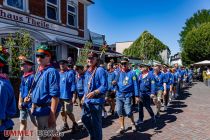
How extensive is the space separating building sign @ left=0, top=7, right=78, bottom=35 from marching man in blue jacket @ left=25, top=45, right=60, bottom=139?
9403 millimetres

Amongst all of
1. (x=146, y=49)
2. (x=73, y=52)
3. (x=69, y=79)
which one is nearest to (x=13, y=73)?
(x=69, y=79)

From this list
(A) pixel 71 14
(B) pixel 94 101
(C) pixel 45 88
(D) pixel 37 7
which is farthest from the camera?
(A) pixel 71 14

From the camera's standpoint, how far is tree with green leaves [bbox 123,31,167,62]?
4457 centimetres

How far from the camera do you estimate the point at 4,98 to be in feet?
10.5

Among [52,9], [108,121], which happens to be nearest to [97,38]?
[52,9]

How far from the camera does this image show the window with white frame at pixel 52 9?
1644cm

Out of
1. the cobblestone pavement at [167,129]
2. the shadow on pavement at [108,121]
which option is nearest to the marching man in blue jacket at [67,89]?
the cobblestone pavement at [167,129]

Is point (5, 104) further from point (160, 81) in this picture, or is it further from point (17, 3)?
point (17, 3)

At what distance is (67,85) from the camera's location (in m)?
7.07

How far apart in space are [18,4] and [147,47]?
34271 millimetres

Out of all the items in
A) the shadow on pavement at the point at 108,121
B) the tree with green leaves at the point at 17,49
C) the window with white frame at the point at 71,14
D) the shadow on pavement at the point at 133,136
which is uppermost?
the window with white frame at the point at 71,14

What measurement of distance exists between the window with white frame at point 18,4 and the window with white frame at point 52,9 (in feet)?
6.85

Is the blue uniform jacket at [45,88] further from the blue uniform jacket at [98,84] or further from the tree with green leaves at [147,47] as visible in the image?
the tree with green leaves at [147,47]

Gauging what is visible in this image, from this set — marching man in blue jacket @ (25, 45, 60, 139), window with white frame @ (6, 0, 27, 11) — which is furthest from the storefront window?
marching man in blue jacket @ (25, 45, 60, 139)
